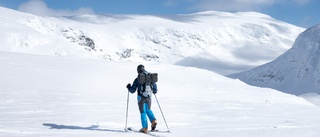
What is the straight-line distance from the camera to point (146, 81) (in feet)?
33.5

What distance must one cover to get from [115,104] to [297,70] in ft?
360

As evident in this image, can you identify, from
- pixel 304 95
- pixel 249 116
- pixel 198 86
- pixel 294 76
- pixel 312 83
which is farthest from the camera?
pixel 294 76

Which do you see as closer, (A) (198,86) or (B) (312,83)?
(A) (198,86)

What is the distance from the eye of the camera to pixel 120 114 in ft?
43.3

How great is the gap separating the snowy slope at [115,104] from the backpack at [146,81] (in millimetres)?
1163

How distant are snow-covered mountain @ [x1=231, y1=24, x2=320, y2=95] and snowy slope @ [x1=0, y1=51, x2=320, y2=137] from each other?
8445 cm

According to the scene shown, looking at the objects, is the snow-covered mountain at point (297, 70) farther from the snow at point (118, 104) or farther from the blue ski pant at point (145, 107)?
the blue ski pant at point (145, 107)

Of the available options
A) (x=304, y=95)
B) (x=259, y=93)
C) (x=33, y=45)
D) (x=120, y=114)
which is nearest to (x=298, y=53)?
(x=304, y=95)

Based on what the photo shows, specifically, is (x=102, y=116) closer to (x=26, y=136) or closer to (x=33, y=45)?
(x=26, y=136)

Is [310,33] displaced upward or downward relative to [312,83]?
upward

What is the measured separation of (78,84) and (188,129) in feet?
47.3

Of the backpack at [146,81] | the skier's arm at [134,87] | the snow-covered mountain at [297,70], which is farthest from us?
the snow-covered mountain at [297,70]

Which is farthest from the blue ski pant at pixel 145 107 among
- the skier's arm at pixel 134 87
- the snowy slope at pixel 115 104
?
the snowy slope at pixel 115 104

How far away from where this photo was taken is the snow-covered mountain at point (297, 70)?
111m
